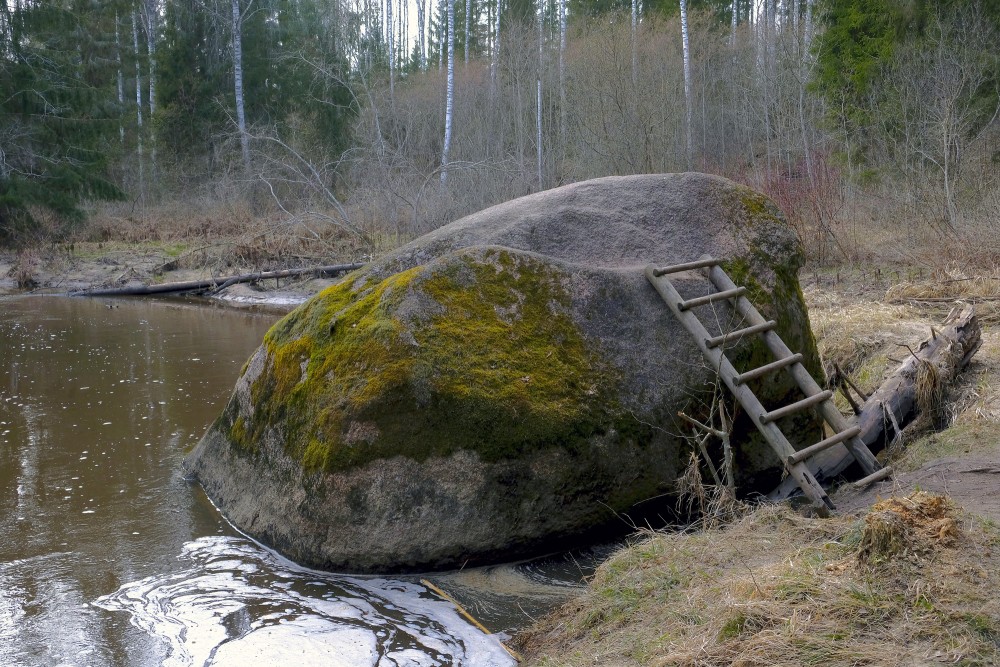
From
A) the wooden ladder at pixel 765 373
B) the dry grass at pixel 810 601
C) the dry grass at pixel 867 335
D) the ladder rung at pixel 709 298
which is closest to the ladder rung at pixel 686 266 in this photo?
the wooden ladder at pixel 765 373

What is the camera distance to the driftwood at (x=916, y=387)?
681 cm

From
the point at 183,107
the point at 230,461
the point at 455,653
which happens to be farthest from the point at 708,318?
the point at 183,107

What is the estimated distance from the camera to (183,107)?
1320 inches

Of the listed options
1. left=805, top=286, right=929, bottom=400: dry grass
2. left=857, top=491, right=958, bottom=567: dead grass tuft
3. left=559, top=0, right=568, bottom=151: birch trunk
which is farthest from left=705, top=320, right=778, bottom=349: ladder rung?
left=559, top=0, right=568, bottom=151: birch trunk

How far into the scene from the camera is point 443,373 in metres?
5.54

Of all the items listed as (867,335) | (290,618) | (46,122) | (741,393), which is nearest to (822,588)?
(741,393)

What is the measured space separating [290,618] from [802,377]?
3690 millimetres

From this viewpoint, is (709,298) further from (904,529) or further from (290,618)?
(290,618)

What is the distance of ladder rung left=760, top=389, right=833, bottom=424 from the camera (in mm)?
5637

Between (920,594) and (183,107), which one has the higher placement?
(183,107)

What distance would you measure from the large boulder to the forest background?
22.2ft

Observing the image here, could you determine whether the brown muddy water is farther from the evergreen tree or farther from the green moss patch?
the evergreen tree

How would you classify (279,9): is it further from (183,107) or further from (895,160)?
(895,160)

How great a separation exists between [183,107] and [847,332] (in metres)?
29.8
